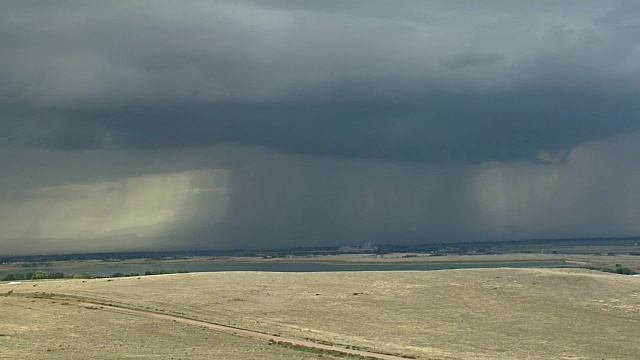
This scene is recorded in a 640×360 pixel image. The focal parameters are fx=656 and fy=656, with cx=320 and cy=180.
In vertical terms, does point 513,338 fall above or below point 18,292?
below

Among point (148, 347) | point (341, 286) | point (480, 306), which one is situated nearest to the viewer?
point (148, 347)

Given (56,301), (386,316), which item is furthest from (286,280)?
(56,301)

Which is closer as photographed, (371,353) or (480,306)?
(371,353)

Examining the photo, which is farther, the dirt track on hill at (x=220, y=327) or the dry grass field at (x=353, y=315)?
the dirt track on hill at (x=220, y=327)

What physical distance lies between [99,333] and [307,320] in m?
20.3

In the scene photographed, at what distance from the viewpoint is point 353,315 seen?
6725 cm

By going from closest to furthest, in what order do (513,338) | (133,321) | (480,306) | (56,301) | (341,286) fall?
(133,321), (513,338), (56,301), (480,306), (341,286)

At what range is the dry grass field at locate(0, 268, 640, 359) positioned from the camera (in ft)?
159

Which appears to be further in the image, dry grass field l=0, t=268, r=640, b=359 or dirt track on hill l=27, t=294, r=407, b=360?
dirt track on hill l=27, t=294, r=407, b=360

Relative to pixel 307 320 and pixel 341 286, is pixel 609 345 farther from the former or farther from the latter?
pixel 341 286

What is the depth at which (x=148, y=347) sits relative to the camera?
1816 inches

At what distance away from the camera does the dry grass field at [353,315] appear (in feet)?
159

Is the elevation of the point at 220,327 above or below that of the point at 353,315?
above

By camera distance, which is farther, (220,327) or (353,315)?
(353,315)
